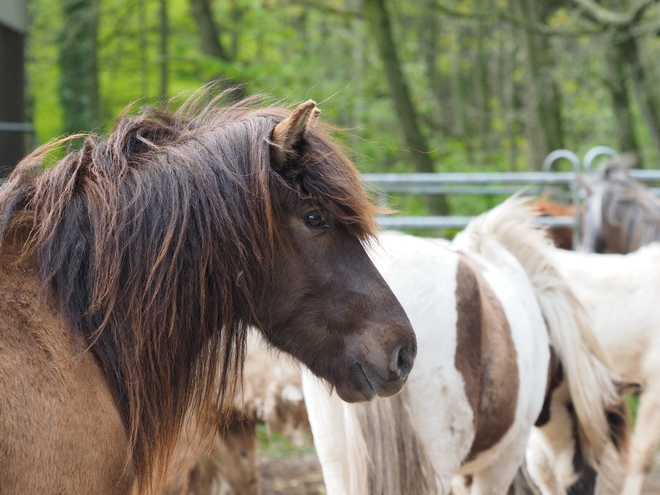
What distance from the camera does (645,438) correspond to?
435 cm

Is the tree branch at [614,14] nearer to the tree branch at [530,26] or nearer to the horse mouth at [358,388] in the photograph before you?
the tree branch at [530,26]

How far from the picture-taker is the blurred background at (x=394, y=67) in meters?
9.34

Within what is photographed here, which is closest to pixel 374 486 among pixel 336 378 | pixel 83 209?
pixel 336 378

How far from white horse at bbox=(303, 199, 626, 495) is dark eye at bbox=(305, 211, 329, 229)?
0.99 ft

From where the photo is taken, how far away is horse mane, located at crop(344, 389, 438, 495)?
7.71ft

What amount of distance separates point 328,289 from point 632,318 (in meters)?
3.28

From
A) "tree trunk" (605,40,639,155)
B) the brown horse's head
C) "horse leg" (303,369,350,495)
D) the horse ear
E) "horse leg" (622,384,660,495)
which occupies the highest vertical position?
"tree trunk" (605,40,639,155)

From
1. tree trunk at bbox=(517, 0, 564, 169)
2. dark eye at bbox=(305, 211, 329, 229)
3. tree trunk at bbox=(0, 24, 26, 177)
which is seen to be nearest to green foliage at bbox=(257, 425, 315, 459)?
tree trunk at bbox=(0, 24, 26, 177)

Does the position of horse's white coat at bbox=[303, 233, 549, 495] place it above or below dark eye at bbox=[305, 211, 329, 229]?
below

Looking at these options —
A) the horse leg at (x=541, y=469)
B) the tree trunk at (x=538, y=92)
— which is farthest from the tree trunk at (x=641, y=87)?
the horse leg at (x=541, y=469)

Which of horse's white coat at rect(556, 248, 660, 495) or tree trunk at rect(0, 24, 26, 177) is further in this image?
tree trunk at rect(0, 24, 26, 177)

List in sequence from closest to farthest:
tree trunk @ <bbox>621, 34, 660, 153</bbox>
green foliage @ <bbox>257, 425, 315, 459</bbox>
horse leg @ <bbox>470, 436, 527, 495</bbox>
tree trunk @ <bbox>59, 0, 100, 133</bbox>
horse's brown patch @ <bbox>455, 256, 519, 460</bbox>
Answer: horse's brown patch @ <bbox>455, 256, 519, 460</bbox> < horse leg @ <bbox>470, 436, 527, 495</bbox> < green foliage @ <bbox>257, 425, 315, 459</bbox> < tree trunk @ <bbox>621, 34, 660, 153</bbox> < tree trunk @ <bbox>59, 0, 100, 133</bbox>

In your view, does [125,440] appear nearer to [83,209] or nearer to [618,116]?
[83,209]

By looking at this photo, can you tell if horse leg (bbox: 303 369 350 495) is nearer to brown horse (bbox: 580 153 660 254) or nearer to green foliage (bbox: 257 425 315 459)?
green foliage (bbox: 257 425 315 459)
